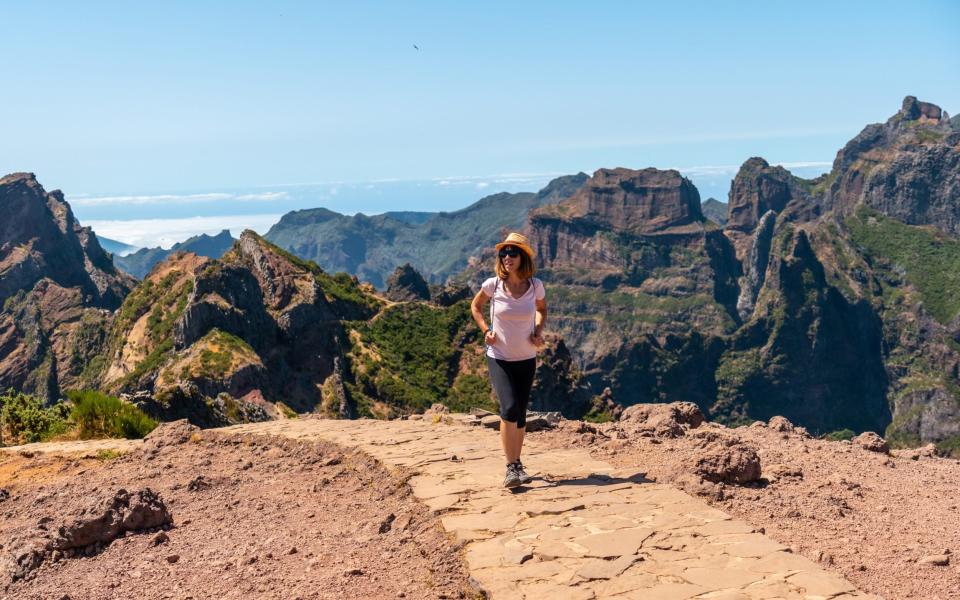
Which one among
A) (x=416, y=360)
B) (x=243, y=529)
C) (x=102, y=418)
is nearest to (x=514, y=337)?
(x=243, y=529)

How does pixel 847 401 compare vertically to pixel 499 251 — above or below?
below

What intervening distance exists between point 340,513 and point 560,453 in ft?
11.4

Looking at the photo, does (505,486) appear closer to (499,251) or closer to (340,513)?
(340,513)

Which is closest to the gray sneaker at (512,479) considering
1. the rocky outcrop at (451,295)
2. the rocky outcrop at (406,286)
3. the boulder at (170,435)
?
the boulder at (170,435)

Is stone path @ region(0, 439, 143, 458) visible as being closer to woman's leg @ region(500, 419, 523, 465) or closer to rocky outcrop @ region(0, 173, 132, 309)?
woman's leg @ region(500, 419, 523, 465)

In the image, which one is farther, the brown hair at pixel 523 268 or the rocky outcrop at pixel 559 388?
the rocky outcrop at pixel 559 388

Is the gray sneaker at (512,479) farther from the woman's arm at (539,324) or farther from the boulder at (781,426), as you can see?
the boulder at (781,426)

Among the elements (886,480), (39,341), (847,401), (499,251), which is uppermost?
(499,251)

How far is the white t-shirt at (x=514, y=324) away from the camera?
873 cm

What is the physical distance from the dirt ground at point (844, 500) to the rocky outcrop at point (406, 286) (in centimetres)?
9078

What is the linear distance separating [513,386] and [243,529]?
319 cm

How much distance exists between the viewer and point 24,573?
693cm

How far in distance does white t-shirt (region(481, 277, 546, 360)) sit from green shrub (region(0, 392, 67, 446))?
8952mm

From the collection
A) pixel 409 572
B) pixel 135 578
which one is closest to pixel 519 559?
pixel 409 572
